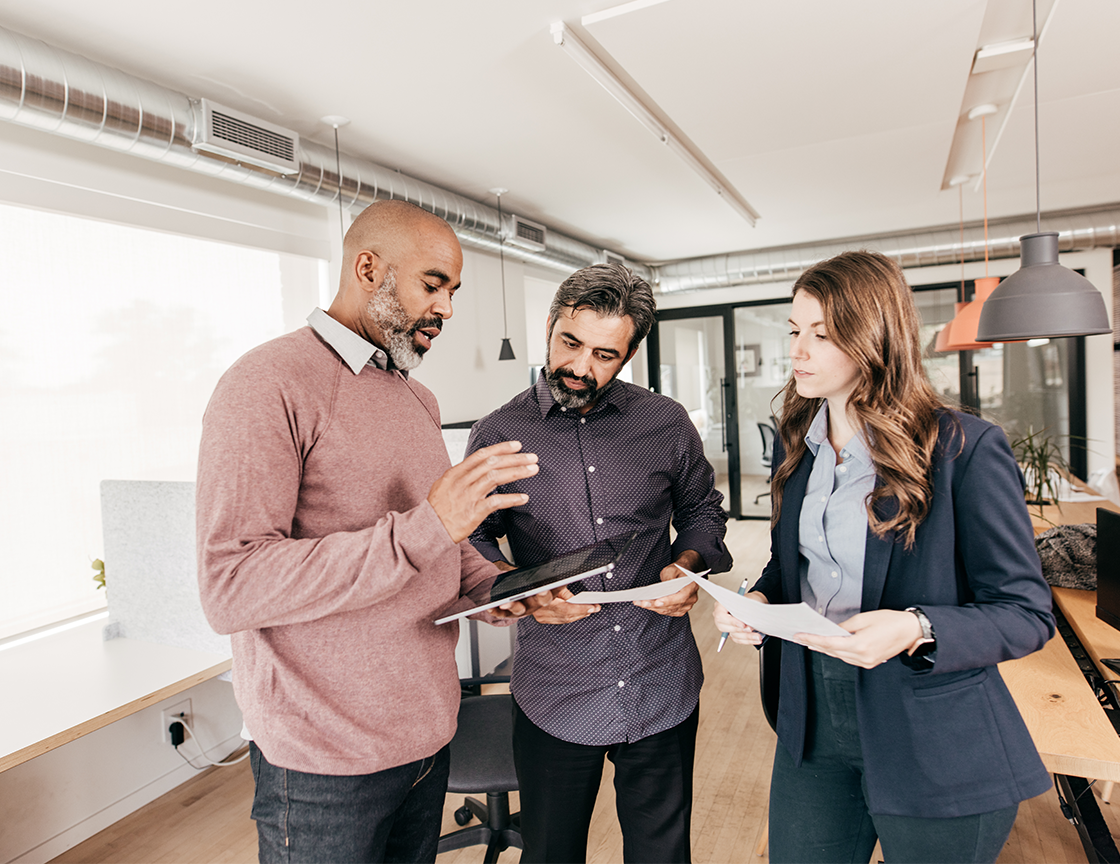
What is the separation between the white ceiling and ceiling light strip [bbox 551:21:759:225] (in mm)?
60

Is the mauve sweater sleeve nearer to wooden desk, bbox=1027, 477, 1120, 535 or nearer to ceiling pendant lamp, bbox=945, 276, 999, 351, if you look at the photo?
wooden desk, bbox=1027, 477, 1120, 535

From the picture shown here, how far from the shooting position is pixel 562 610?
1.26 metres

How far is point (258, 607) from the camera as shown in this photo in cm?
90

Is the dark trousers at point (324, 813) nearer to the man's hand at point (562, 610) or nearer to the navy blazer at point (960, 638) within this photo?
the man's hand at point (562, 610)

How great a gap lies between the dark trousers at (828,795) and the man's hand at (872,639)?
0.22 meters

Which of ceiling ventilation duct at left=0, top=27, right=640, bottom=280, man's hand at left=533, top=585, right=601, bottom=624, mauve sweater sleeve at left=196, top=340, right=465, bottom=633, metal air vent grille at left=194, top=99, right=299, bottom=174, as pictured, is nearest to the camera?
mauve sweater sleeve at left=196, top=340, right=465, bottom=633

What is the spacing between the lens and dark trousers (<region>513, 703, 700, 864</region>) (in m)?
1.38

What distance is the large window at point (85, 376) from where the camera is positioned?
2645mm

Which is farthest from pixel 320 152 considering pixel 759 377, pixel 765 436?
pixel 765 436

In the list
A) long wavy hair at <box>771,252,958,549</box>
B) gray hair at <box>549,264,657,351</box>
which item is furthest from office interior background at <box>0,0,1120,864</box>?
long wavy hair at <box>771,252,958,549</box>

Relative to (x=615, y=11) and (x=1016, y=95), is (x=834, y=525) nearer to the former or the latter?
(x=615, y=11)

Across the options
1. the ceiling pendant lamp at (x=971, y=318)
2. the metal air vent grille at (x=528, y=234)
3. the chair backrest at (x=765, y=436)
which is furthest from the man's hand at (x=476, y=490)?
the chair backrest at (x=765, y=436)

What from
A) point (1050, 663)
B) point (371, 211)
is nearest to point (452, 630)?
point (371, 211)

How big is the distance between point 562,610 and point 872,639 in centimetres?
53
